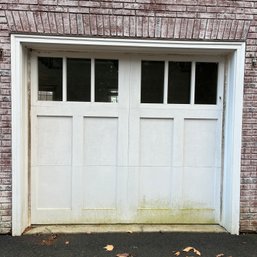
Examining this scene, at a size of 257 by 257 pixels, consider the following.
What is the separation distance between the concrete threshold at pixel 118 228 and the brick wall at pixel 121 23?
1.29ft

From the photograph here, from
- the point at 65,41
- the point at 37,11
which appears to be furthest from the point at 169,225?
the point at 37,11

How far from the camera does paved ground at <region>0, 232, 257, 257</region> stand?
3160 millimetres

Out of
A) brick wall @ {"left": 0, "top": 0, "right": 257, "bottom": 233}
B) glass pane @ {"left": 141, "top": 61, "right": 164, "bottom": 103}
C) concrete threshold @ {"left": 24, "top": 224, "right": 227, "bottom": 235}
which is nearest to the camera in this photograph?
brick wall @ {"left": 0, "top": 0, "right": 257, "bottom": 233}

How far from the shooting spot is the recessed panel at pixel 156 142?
12.3 feet

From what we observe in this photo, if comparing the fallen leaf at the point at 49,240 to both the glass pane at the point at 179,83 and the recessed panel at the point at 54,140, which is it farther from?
the glass pane at the point at 179,83

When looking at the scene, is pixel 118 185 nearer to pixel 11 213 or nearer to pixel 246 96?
pixel 11 213

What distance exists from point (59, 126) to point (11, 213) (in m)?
1.03

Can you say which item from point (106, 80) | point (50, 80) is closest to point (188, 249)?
point (106, 80)

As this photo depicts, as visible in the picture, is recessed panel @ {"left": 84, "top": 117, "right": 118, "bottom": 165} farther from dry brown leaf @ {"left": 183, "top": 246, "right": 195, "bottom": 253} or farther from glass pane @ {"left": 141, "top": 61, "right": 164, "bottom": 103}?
dry brown leaf @ {"left": 183, "top": 246, "right": 195, "bottom": 253}

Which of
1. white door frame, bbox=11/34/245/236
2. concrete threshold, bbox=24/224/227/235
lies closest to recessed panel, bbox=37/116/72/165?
white door frame, bbox=11/34/245/236

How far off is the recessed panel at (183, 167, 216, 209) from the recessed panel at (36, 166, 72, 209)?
132cm

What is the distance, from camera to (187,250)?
3.23m

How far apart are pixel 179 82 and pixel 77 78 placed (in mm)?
1142

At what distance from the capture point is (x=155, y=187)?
3.81m
